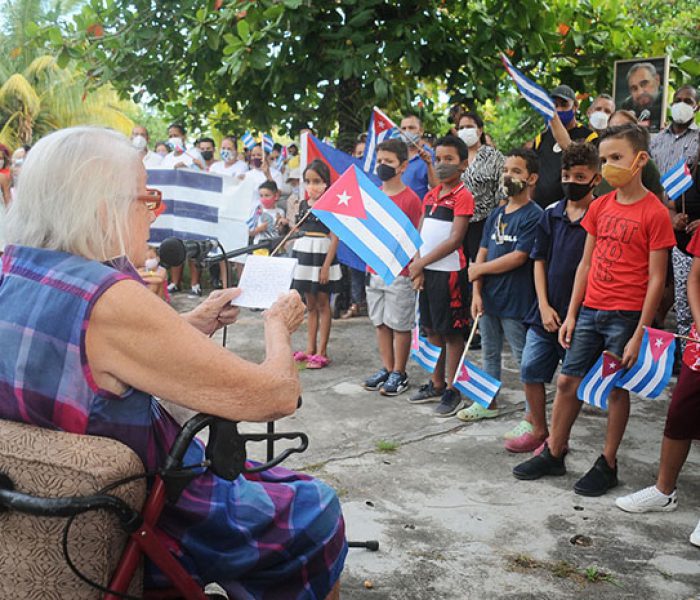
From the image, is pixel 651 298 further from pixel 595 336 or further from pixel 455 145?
pixel 455 145

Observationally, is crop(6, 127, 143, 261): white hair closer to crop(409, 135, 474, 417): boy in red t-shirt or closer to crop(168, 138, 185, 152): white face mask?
crop(409, 135, 474, 417): boy in red t-shirt

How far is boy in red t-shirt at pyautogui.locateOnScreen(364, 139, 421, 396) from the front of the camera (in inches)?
217

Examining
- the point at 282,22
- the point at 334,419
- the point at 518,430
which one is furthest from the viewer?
the point at 282,22

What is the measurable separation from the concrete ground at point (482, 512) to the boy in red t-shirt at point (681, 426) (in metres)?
0.06

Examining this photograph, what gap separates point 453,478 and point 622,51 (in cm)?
572

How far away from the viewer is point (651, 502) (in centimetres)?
353

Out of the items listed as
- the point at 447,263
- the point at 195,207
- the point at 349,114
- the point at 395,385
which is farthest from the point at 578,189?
the point at 349,114

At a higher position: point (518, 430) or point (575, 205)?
point (575, 205)

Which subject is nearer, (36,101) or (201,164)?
(201,164)

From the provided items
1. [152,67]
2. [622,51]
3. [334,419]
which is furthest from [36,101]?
[334,419]

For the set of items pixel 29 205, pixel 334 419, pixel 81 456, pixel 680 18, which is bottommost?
pixel 334 419

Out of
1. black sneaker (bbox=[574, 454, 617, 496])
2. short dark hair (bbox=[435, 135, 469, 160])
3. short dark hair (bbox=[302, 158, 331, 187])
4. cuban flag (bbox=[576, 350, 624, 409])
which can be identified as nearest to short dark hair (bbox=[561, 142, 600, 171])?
cuban flag (bbox=[576, 350, 624, 409])

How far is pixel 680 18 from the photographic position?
32.7 ft

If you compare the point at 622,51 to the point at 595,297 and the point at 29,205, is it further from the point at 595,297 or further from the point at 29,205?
the point at 29,205
